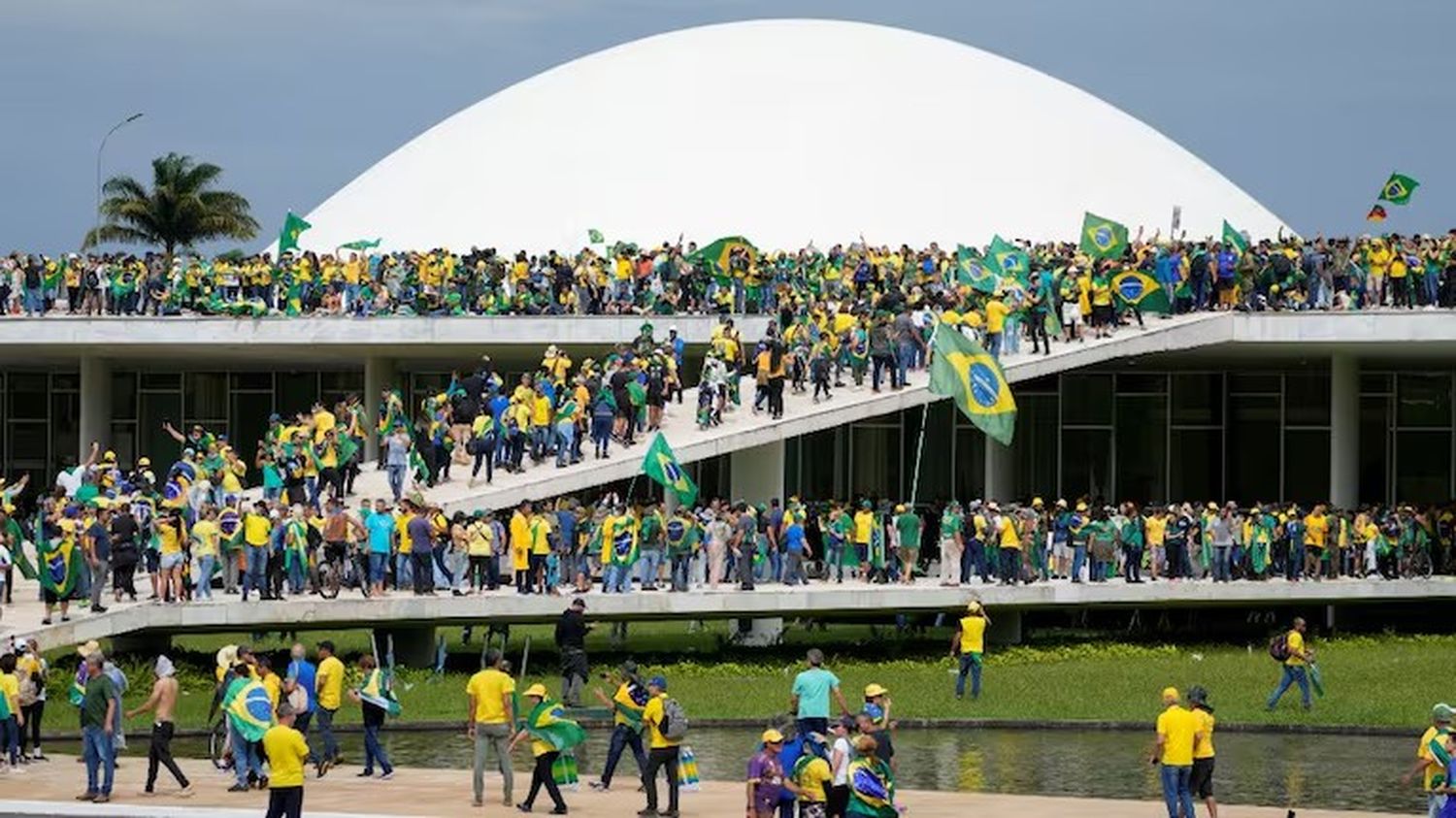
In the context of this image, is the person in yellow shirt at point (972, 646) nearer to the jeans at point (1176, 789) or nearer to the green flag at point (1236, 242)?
the jeans at point (1176, 789)

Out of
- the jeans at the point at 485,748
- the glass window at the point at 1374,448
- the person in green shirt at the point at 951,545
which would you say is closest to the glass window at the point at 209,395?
the glass window at the point at 1374,448

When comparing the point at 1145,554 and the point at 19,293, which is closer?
the point at 1145,554

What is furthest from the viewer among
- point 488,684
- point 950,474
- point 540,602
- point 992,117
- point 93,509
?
point 992,117

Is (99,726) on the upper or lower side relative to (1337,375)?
lower

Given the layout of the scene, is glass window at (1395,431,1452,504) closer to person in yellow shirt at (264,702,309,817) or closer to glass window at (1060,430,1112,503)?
glass window at (1060,430,1112,503)

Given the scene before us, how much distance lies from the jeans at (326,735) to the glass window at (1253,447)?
27692 mm

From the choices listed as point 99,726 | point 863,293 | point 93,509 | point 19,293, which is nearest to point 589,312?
point 863,293

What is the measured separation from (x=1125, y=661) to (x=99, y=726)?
17.2 m

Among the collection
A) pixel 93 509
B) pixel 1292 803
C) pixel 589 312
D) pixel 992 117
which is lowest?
pixel 1292 803

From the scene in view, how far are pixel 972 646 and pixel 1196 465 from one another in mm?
20045

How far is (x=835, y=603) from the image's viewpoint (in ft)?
115

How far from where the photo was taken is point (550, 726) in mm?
21141

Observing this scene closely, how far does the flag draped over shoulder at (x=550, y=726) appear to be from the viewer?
21047 millimetres

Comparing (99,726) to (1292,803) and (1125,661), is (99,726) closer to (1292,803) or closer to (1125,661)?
(1292,803)
